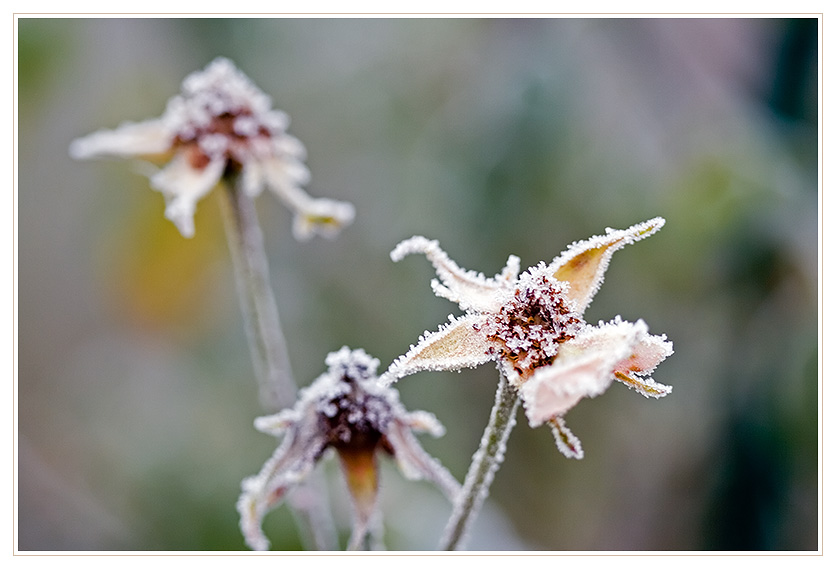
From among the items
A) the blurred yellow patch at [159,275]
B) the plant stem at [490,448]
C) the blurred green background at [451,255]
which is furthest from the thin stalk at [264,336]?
the blurred yellow patch at [159,275]

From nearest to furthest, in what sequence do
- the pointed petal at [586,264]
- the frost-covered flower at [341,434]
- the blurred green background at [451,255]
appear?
the pointed petal at [586,264], the frost-covered flower at [341,434], the blurred green background at [451,255]

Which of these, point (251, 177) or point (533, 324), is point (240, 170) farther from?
point (533, 324)

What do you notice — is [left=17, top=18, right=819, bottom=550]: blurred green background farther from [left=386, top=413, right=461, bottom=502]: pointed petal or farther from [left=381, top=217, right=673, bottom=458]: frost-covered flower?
[left=381, top=217, right=673, bottom=458]: frost-covered flower

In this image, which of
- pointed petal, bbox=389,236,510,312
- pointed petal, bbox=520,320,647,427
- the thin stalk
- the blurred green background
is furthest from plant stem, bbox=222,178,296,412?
the blurred green background

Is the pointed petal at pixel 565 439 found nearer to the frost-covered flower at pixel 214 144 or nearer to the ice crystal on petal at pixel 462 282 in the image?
the ice crystal on petal at pixel 462 282

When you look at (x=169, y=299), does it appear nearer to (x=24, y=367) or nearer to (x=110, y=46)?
(x=24, y=367)
